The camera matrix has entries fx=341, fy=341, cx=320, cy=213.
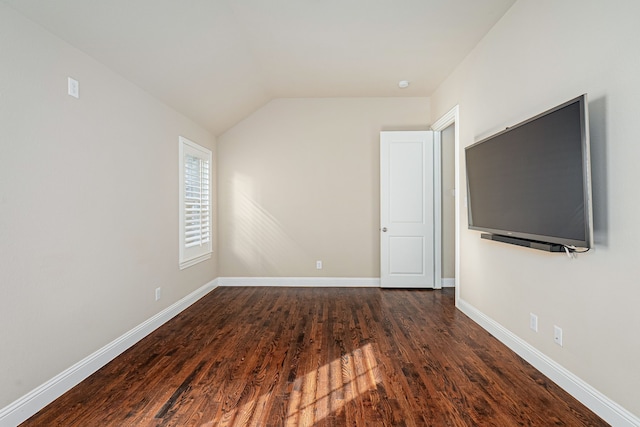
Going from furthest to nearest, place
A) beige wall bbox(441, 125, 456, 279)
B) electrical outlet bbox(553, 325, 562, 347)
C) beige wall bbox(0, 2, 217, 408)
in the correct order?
beige wall bbox(441, 125, 456, 279) → electrical outlet bbox(553, 325, 562, 347) → beige wall bbox(0, 2, 217, 408)

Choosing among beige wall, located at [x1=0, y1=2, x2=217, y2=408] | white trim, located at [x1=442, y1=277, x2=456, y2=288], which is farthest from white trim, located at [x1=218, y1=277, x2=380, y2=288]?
beige wall, located at [x1=0, y1=2, x2=217, y2=408]

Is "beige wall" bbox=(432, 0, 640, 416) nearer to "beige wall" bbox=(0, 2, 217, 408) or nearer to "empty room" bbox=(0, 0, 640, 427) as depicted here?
"empty room" bbox=(0, 0, 640, 427)

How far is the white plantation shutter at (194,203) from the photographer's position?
410 cm

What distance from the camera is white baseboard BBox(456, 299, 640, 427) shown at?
5.90 ft

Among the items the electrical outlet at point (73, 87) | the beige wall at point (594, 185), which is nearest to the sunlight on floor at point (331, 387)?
the beige wall at point (594, 185)

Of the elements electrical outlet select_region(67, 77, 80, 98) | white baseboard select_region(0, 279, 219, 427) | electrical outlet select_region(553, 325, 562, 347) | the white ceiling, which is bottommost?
white baseboard select_region(0, 279, 219, 427)

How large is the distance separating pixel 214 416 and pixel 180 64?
289 cm

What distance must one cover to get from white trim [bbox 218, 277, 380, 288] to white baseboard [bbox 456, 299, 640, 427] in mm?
2085

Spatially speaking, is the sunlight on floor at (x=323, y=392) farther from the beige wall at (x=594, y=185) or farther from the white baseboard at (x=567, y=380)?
the beige wall at (x=594, y=185)

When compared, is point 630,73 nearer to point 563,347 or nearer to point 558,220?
point 558,220

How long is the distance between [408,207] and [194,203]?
2983mm

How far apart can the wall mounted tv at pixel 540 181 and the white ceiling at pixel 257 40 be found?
125cm

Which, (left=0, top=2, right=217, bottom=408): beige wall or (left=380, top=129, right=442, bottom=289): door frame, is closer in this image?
(left=0, top=2, right=217, bottom=408): beige wall

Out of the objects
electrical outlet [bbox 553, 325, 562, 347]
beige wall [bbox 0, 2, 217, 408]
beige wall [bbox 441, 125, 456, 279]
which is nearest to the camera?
beige wall [bbox 0, 2, 217, 408]
